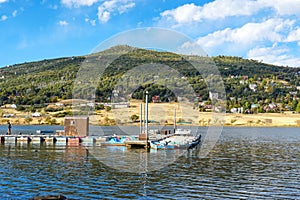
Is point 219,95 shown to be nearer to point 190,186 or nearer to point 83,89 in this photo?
point 83,89

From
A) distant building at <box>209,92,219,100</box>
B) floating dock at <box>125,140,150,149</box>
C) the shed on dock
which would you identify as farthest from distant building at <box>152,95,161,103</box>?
floating dock at <box>125,140,150,149</box>

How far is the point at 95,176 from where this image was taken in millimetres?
32531

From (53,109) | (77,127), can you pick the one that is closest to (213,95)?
(53,109)

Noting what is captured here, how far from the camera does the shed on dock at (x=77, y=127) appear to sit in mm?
66375

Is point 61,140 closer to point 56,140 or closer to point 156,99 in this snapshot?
point 56,140

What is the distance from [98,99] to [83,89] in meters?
6.95

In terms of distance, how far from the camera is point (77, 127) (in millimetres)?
67188

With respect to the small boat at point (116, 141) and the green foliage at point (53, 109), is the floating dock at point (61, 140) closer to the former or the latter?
the small boat at point (116, 141)

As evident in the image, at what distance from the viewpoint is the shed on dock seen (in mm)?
66375

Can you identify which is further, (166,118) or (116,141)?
(166,118)


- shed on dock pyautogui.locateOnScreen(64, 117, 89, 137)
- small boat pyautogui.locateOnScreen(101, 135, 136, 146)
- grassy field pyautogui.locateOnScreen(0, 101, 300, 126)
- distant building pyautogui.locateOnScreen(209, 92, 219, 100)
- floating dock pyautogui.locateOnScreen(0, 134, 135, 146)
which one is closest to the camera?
small boat pyautogui.locateOnScreen(101, 135, 136, 146)

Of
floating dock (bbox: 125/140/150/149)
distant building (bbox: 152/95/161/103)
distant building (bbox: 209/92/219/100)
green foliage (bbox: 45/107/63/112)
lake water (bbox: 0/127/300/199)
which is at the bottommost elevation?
lake water (bbox: 0/127/300/199)

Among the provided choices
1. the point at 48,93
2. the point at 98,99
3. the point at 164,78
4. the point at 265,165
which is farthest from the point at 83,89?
the point at 265,165

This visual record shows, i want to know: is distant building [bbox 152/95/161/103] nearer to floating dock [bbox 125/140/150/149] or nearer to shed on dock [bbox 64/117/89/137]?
shed on dock [bbox 64/117/89/137]
